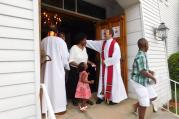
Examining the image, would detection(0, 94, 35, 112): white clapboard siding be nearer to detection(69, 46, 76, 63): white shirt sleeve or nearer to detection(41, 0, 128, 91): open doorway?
detection(69, 46, 76, 63): white shirt sleeve

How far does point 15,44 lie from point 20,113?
3.12 ft

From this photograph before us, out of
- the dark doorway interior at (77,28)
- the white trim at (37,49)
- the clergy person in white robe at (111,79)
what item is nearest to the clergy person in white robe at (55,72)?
the white trim at (37,49)

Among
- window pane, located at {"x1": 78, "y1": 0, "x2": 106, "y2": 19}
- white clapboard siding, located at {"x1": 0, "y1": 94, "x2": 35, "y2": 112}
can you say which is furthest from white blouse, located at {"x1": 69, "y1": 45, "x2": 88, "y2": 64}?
window pane, located at {"x1": 78, "y1": 0, "x2": 106, "y2": 19}

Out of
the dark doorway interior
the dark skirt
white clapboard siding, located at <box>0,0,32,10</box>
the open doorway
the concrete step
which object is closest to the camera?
white clapboard siding, located at <box>0,0,32,10</box>

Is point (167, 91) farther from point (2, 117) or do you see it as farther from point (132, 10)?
point (2, 117)

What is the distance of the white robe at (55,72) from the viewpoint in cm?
462

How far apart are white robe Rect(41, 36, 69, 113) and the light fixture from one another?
12.7 ft

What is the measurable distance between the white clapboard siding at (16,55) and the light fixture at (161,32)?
4986 millimetres

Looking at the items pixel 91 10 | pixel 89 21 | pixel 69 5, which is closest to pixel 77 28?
pixel 89 21

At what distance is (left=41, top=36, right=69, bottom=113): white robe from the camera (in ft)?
15.2

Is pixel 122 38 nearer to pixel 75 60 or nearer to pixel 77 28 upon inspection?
pixel 75 60

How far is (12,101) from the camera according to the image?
318 cm

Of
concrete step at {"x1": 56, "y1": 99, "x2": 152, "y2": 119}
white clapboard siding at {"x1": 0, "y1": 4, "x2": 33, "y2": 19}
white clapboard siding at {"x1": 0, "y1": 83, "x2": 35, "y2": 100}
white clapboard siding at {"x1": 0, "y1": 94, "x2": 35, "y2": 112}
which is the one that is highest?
white clapboard siding at {"x1": 0, "y1": 4, "x2": 33, "y2": 19}

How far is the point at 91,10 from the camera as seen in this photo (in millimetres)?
7395
